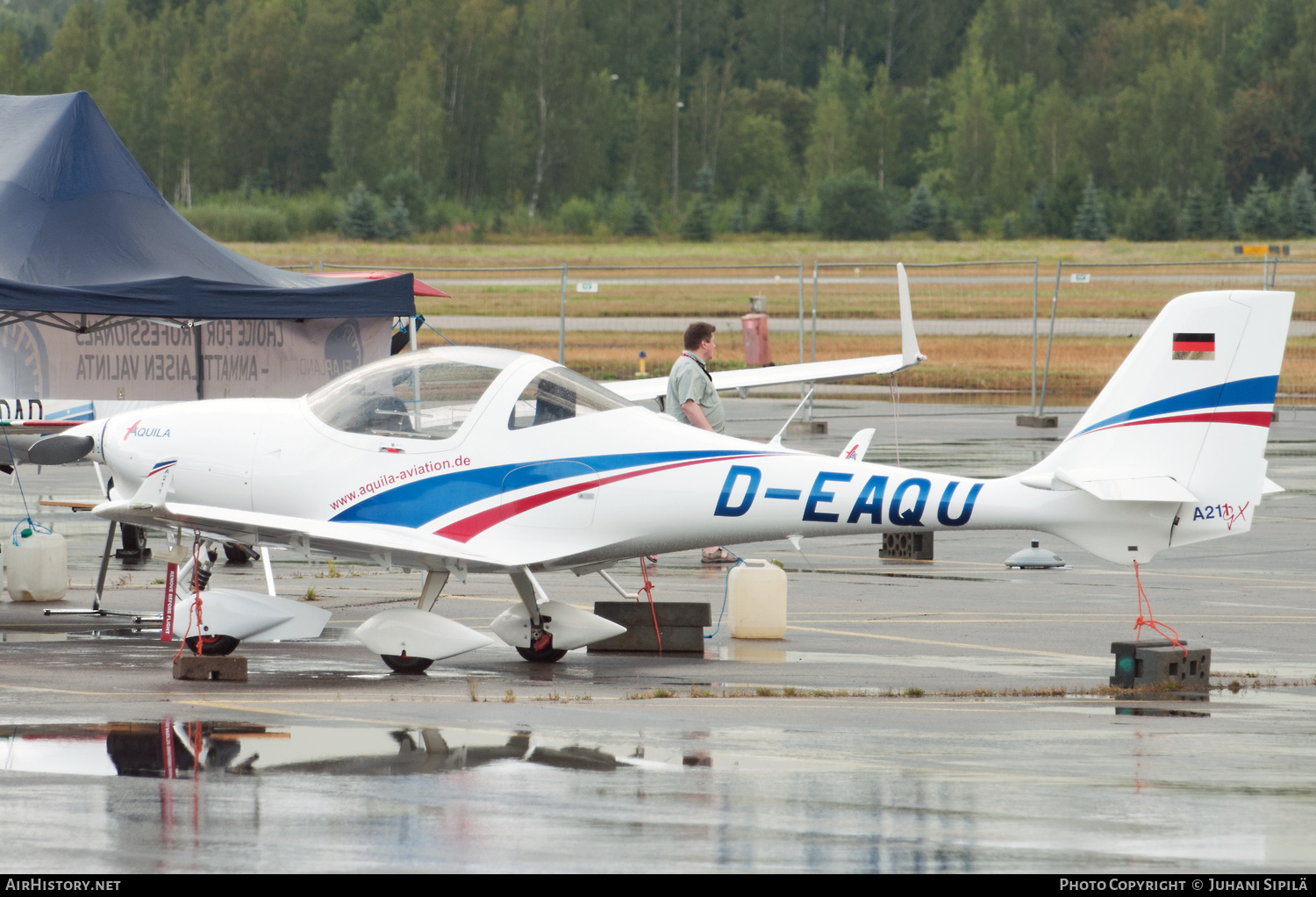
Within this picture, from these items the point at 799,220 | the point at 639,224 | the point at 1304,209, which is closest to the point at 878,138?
the point at 799,220

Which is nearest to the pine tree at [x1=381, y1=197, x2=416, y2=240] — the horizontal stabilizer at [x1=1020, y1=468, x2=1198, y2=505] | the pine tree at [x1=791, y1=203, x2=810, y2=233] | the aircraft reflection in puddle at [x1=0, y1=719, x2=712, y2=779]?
the pine tree at [x1=791, y1=203, x2=810, y2=233]

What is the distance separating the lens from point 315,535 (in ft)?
31.5

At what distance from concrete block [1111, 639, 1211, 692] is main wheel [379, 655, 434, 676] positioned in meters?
4.00

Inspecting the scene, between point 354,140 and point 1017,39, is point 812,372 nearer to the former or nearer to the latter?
point 354,140

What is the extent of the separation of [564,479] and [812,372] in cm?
762

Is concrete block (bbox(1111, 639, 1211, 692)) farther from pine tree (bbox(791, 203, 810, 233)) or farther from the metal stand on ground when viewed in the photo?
pine tree (bbox(791, 203, 810, 233))

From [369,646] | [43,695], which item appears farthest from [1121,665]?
[43,695]

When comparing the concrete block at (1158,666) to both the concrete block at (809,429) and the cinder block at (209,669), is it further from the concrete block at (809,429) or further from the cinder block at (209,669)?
the concrete block at (809,429)

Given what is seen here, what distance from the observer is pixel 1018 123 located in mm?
114000

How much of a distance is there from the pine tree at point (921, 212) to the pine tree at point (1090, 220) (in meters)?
8.16

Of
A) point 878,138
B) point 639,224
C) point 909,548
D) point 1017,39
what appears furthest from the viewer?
→ point 1017,39

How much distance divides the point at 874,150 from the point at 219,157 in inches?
1782

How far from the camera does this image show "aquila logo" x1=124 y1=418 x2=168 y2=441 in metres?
10.7

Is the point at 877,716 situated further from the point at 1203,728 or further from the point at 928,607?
the point at 928,607
